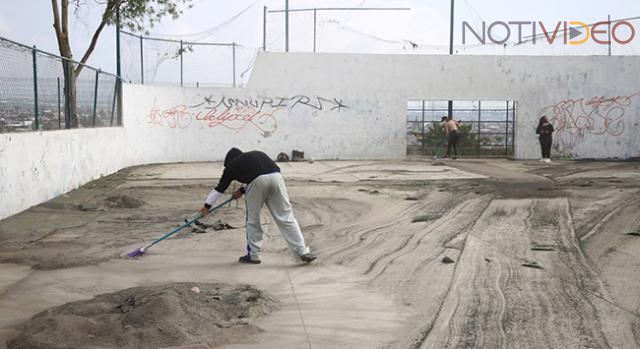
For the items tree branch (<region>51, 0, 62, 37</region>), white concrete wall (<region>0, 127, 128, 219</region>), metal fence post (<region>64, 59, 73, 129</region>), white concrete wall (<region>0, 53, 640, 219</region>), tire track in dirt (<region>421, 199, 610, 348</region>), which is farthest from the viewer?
white concrete wall (<region>0, 53, 640, 219</region>)

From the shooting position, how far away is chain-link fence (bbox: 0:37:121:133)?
1145cm

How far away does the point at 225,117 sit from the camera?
24.2m

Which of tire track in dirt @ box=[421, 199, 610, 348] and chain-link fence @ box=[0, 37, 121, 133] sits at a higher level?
chain-link fence @ box=[0, 37, 121, 133]

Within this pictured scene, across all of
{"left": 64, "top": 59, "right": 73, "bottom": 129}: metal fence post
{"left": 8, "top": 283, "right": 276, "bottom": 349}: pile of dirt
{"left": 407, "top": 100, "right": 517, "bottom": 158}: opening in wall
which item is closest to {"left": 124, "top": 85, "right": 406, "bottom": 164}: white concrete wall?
{"left": 407, "top": 100, "right": 517, "bottom": 158}: opening in wall

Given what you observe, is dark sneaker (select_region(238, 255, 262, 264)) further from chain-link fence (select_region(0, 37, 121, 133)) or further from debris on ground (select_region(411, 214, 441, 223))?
chain-link fence (select_region(0, 37, 121, 133))

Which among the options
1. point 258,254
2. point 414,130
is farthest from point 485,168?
point 258,254

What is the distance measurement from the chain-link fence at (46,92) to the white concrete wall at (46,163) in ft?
0.81

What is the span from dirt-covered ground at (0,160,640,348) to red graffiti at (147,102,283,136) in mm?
8902

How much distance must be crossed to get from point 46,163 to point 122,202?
161cm

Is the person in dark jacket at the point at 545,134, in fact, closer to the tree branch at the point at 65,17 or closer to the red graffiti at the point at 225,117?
the red graffiti at the point at 225,117

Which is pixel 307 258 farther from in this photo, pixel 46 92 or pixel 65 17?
pixel 65 17

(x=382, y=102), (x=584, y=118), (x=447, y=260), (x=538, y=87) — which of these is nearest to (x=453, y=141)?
(x=382, y=102)

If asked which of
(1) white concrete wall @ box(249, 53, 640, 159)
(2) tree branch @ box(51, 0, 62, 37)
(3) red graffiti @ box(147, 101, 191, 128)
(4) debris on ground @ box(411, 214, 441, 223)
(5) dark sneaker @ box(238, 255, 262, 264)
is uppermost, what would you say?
(2) tree branch @ box(51, 0, 62, 37)

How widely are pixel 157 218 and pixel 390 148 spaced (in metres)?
14.9
